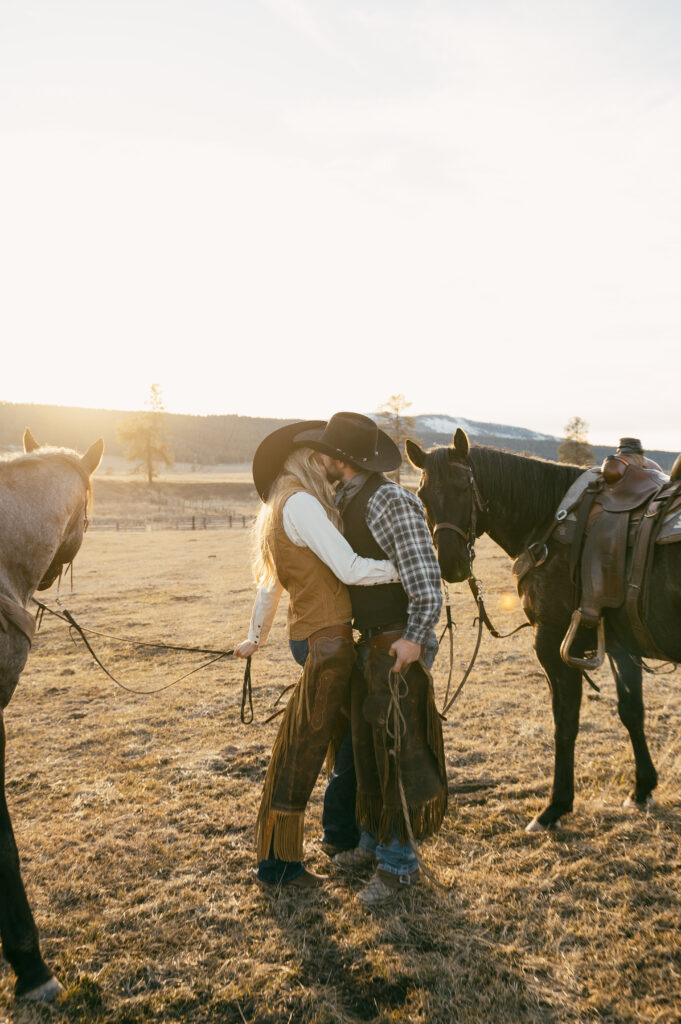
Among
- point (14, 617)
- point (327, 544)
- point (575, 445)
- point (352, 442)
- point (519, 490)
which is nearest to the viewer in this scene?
point (14, 617)

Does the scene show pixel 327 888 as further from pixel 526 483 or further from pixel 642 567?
pixel 526 483

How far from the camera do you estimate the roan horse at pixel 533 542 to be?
3908mm

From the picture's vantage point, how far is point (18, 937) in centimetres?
259

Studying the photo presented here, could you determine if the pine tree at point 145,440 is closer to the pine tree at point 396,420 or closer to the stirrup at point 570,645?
the pine tree at point 396,420

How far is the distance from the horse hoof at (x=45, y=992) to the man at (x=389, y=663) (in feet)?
4.91

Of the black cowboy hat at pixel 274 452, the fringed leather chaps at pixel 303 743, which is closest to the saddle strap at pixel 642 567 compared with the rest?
the fringed leather chaps at pixel 303 743

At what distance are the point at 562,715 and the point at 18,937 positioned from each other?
333 cm

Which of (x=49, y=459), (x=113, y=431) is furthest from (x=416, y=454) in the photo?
(x=113, y=431)

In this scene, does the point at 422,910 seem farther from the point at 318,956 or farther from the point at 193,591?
the point at 193,591

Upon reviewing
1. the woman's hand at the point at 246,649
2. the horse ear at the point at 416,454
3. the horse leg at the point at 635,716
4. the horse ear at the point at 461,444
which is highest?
the horse ear at the point at 461,444

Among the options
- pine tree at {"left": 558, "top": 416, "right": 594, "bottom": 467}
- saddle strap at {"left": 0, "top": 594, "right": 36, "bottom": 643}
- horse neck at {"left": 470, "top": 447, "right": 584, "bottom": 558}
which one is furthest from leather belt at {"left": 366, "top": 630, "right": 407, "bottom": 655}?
pine tree at {"left": 558, "top": 416, "right": 594, "bottom": 467}

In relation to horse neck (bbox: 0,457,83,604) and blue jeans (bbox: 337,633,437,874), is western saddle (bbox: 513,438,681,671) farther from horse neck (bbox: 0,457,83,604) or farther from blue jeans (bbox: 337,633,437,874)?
horse neck (bbox: 0,457,83,604)

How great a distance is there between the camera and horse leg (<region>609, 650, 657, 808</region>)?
13.4 feet

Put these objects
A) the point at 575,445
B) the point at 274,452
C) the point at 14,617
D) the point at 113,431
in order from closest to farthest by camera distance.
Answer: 1. the point at 14,617
2. the point at 274,452
3. the point at 575,445
4. the point at 113,431
